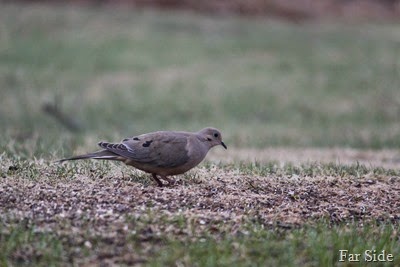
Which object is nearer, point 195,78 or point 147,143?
point 147,143

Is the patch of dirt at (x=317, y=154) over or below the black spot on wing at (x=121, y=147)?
over

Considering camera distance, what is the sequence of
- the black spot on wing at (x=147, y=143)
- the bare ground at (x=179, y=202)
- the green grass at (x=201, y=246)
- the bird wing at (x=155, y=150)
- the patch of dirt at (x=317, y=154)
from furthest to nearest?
1. the patch of dirt at (x=317, y=154)
2. the black spot on wing at (x=147, y=143)
3. the bird wing at (x=155, y=150)
4. the bare ground at (x=179, y=202)
5. the green grass at (x=201, y=246)

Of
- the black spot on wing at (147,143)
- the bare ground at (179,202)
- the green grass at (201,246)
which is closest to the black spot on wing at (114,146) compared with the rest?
the black spot on wing at (147,143)

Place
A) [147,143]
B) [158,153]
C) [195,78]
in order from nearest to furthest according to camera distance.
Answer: [158,153]
[147,143]
[195,78]

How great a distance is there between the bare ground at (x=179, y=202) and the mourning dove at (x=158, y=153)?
7.5 inches

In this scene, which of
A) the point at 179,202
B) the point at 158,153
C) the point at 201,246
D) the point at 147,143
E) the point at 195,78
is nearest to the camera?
the point at 201,246

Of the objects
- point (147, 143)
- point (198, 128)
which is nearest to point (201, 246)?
point (147, 143)

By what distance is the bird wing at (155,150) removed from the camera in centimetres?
693

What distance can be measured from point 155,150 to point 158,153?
0.05 meters

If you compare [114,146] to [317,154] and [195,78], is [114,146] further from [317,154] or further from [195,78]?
[195,78]

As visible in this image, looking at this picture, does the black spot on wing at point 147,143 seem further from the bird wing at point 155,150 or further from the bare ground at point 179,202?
the bare ground at point 179,202

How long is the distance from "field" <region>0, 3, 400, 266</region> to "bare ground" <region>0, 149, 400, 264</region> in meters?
0.02

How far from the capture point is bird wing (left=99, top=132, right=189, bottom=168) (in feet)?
22.7

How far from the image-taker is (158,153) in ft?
22.9
